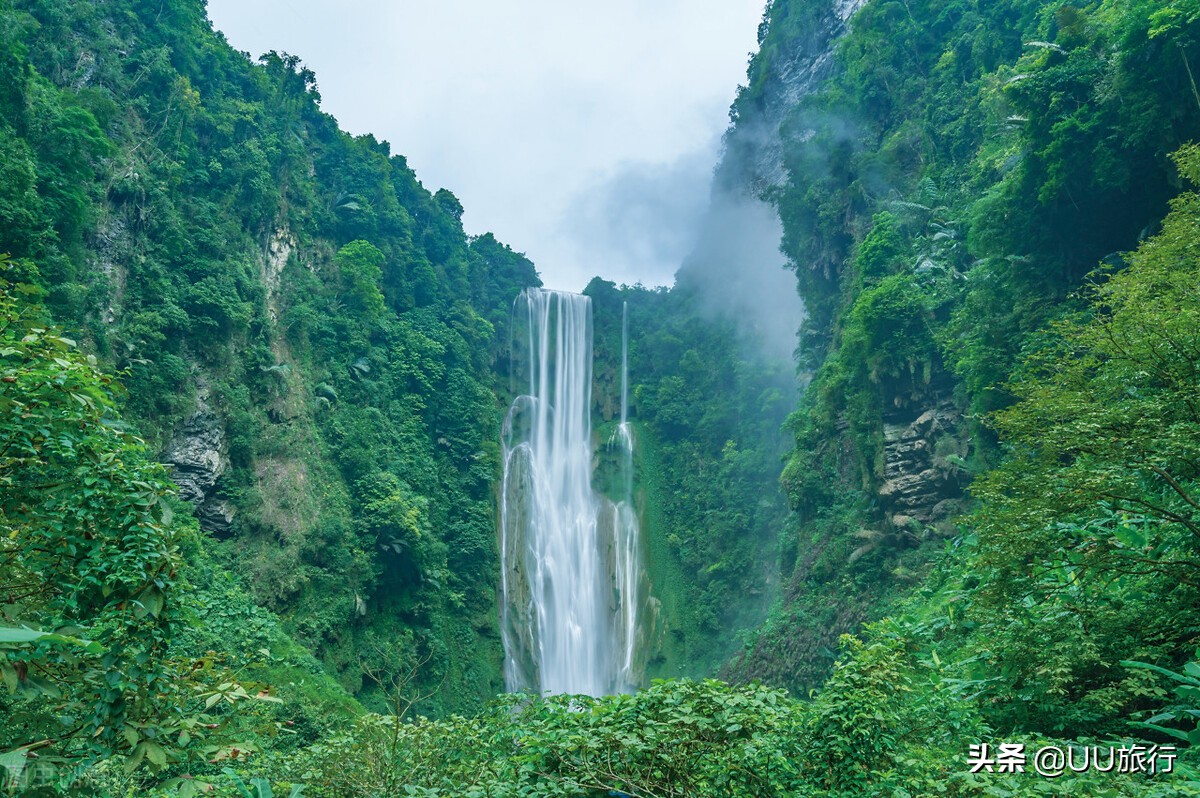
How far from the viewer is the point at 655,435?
33.9m

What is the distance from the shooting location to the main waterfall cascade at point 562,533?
27.1 m

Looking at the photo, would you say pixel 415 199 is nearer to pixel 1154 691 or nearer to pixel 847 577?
pixel 847 577

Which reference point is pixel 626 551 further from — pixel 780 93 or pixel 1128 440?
pixel 1128 440

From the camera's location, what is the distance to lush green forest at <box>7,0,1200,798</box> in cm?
352

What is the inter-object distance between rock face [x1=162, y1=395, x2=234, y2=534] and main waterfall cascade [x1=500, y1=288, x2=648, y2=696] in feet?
39.2

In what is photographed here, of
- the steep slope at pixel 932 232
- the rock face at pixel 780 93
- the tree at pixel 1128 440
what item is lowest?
the tree at pixel 1128 440

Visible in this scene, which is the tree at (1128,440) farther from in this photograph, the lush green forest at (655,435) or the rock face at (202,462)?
the rock face at (202,462)

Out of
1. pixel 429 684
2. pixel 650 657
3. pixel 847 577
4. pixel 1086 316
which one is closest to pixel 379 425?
pixel 429 684

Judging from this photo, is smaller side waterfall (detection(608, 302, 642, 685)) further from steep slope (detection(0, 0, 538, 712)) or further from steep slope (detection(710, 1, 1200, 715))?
steep slope (detection(710, 1, 1200, 715))

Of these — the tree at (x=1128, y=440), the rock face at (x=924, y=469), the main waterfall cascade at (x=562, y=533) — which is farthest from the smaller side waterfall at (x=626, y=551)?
the tree at (x=1128, y=440)

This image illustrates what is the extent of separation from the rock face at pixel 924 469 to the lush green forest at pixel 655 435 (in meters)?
0.11

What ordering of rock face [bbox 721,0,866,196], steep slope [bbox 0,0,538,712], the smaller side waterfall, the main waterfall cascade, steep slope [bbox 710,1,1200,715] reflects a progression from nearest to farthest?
steep slope [bbox 710,1,1200,715], steep slope [bbox 0,0,538,712], the main waterfall cascade, the smaller side waterfall, rock face [bbox 721,0,866,196]

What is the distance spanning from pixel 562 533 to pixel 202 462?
1517cm

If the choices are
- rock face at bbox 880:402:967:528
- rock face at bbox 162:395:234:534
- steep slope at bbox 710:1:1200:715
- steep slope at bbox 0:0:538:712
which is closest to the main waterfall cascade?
steep slope at bbox 0:0:538:712
